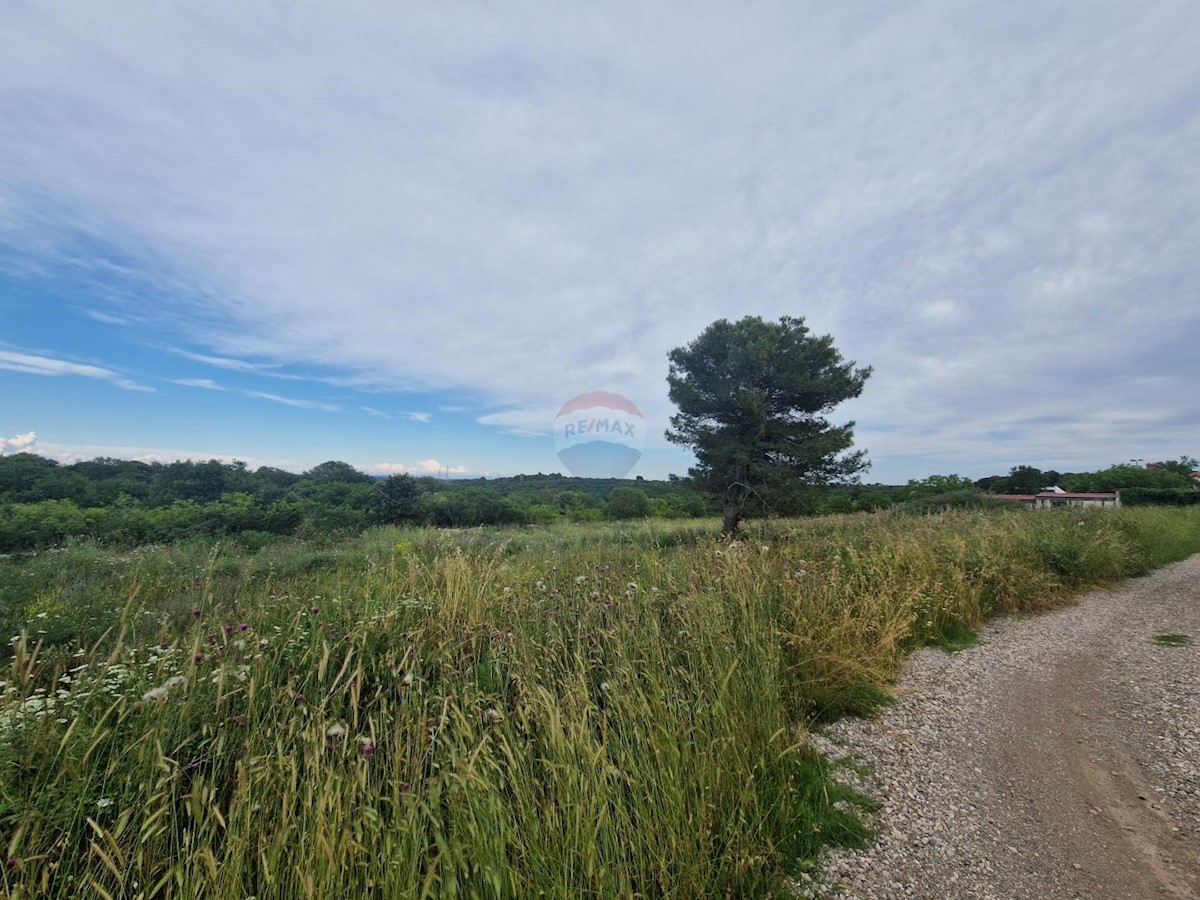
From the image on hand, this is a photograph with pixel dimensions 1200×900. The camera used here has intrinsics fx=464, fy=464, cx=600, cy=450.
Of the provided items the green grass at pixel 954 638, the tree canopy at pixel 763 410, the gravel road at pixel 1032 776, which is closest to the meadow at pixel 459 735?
the green grass at pixel 954 638

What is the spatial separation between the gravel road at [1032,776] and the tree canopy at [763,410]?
11.2m

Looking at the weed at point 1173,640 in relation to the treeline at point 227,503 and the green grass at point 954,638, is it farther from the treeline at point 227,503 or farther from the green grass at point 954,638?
the treeline at point 227,503

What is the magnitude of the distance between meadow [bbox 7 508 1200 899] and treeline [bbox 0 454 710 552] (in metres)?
13.6

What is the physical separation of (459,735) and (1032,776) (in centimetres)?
343

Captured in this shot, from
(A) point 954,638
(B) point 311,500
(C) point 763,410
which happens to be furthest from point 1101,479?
(B) point 311,500

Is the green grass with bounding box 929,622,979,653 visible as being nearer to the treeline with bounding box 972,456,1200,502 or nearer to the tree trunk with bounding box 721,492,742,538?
the tree trunk with bounding box 721,492,742,538

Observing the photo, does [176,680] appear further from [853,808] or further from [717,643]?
[853,808]

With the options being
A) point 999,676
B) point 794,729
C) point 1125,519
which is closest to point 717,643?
point 794,729

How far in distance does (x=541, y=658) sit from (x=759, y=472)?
13990mm

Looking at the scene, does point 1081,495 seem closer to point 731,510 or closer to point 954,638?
point 731,510

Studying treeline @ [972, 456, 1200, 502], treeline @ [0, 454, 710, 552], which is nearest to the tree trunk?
treeline @ [0, 454, 710, 552]

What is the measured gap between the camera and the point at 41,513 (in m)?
15.1

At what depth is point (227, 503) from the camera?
19594 millimetres

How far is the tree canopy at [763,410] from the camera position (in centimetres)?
1577
